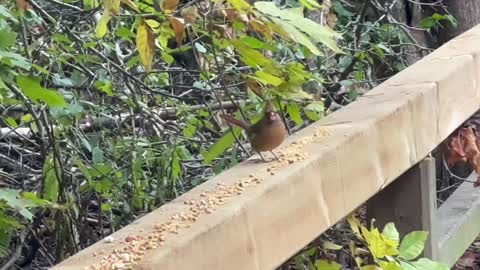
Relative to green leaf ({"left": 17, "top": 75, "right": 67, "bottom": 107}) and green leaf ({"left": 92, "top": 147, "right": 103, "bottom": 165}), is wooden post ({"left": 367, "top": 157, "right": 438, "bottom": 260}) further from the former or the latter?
green leaf ({"left": 92, "top": 147, "right": 103, "bottom": 165})

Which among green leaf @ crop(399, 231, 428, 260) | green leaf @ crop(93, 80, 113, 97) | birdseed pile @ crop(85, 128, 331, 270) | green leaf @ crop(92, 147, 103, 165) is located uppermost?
birdseed pile @ crop(85, 128, 331, 270)

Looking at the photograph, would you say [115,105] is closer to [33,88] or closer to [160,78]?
[160,78]

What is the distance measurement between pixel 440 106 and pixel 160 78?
1139 millimetres

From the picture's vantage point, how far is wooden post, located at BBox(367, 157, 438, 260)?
1.41m

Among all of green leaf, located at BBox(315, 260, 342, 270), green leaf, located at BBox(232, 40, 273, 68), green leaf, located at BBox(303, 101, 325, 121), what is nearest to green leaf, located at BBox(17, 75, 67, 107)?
green leaf, located at BBox(232, 40, 273, 68)

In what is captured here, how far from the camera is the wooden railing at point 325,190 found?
2.79ft

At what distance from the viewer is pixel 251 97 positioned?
1870 mm

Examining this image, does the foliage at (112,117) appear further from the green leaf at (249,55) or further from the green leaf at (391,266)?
the green leaf at (391,266)

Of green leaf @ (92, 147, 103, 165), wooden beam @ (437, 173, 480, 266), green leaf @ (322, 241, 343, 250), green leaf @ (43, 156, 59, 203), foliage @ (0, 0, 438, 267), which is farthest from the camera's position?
green leaf @ (92, 147, 103, 165)

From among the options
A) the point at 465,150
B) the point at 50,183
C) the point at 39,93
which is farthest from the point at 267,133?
the point at 50,183

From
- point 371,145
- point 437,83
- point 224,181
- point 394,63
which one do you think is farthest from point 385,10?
point 224,181

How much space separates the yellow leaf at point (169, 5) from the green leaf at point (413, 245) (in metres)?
0.45

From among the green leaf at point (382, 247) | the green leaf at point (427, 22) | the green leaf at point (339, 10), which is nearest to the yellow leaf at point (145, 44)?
the green leaf at point (382, 247)

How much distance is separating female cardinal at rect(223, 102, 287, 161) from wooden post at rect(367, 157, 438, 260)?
210 millimetres
